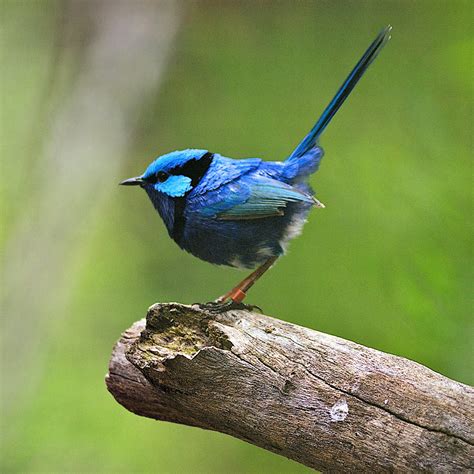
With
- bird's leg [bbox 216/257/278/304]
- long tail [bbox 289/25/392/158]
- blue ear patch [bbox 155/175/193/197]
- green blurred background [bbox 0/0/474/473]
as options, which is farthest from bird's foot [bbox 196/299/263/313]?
long tail [bbox 289/25/392/158]

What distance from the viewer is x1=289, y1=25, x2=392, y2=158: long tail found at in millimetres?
3270

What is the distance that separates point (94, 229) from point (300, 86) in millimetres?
1894

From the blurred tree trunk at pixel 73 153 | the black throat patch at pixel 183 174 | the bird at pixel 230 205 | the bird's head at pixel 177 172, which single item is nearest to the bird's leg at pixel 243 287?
the bird at pixel 230 205

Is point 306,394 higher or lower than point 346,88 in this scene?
lower

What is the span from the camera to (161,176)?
10.8ft

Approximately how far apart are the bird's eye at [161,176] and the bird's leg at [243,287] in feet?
1.78

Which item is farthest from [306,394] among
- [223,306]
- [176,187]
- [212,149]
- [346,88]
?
[212,149]

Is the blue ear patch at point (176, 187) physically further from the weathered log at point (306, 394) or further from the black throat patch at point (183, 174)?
the weathered log at point (306, 394)

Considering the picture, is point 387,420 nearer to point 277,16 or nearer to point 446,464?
point 446,464

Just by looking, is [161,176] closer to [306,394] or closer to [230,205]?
[230,205]

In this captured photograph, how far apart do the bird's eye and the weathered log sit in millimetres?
851

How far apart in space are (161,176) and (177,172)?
0.07 metres

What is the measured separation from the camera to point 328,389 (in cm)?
233

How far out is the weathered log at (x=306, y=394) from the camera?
7.11ft
